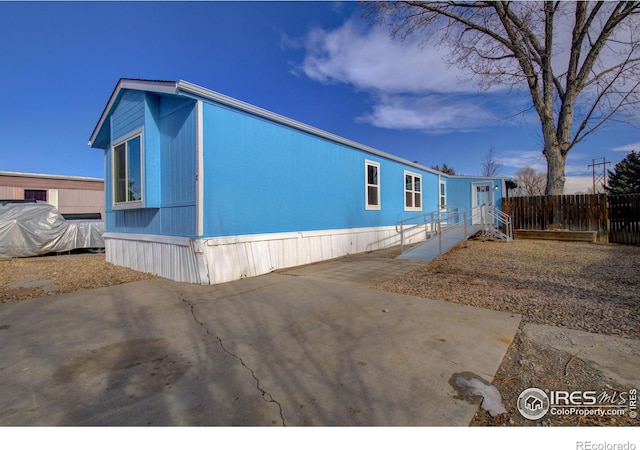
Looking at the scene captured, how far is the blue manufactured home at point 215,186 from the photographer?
5617mm

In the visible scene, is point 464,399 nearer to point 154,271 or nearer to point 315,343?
point 315,343

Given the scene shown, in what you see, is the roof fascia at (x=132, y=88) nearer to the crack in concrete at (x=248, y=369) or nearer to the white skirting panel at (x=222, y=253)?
the white skirting panel at (x=222, y=253)

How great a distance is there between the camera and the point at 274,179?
6852 mm

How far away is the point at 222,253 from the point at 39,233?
9.19 metres

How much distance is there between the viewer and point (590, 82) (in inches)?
528

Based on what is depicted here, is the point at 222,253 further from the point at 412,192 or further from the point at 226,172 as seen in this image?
the point at 412,192

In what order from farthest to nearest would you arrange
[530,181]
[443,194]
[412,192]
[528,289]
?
[530,181]
[443,194]
[412,192]
[528,289]

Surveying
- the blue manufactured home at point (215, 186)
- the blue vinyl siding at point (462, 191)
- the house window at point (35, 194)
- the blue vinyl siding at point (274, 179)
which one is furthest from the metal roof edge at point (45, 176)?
the blue vinyl siding at point (462, 191)

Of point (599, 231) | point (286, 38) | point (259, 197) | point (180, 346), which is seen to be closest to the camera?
point (180, 346)

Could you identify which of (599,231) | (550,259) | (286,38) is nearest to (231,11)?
(286,38)

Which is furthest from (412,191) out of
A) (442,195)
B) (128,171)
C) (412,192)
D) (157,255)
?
(128,171)

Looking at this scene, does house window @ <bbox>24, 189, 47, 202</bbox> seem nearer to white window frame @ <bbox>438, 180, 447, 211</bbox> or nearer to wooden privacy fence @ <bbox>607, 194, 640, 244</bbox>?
white window frame @ <bbox>438, 180, 447, 211</bbox>

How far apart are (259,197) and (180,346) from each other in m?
3.93

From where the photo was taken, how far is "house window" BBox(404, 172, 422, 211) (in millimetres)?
12523
